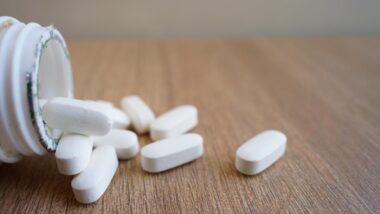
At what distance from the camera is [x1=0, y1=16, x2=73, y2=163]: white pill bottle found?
403 mm

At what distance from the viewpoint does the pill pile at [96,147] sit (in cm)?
46

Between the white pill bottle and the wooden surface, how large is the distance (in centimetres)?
8

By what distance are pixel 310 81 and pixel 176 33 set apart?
2.02 ft

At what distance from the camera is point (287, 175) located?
0.52m

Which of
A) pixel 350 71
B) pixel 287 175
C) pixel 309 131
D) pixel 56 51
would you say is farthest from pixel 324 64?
pixel 56 51

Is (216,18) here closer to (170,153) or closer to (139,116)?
(139,116)

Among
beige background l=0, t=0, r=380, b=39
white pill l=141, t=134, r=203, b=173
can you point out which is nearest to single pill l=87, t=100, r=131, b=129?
white pill l=141, t=134, r=203, b=173

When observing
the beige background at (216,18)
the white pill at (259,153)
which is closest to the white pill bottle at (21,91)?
the white pill at (259,153)

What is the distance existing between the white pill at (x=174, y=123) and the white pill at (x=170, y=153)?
0.05 m

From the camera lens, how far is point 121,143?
1.79ft

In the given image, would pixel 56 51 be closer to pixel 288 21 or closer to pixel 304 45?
pixel 304 45

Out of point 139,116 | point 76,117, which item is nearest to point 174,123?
point 139,116

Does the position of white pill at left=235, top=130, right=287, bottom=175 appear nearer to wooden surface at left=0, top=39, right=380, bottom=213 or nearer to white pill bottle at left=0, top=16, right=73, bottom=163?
wooden surface at left=0, top=39, right=380, bottom=213

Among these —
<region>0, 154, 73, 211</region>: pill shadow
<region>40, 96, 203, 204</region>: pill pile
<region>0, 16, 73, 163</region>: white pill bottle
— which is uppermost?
<region>0, 16, 73, 163</region>: white pill bottle
